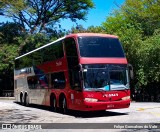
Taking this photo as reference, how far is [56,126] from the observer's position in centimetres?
1353

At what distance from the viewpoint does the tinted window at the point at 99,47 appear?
56.2 ft

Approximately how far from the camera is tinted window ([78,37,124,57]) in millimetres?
17125

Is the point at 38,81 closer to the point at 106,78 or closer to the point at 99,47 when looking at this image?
the point at 99,47

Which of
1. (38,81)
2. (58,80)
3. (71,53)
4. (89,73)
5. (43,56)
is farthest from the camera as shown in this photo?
(38,81)

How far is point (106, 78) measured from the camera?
1689cm

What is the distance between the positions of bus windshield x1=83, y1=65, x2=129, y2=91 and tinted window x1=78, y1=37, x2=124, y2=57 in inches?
27.5

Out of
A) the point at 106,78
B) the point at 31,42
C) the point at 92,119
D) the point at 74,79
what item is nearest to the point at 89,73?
the point at 106,78

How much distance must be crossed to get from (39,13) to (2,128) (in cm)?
3956

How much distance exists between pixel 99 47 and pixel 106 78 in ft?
5.38

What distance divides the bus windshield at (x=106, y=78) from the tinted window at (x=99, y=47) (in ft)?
2.29

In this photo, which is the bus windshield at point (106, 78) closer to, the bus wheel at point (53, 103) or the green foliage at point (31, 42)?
the bus wheel at point (53, 103)

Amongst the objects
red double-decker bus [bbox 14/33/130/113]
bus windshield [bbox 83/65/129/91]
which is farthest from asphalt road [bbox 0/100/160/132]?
bus windshield [bbox 83/65/129/91]

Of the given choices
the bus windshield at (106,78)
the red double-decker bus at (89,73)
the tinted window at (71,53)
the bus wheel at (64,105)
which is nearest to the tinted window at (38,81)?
the red double-decker bus at (89,73)

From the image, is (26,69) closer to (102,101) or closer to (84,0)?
(102,101)
